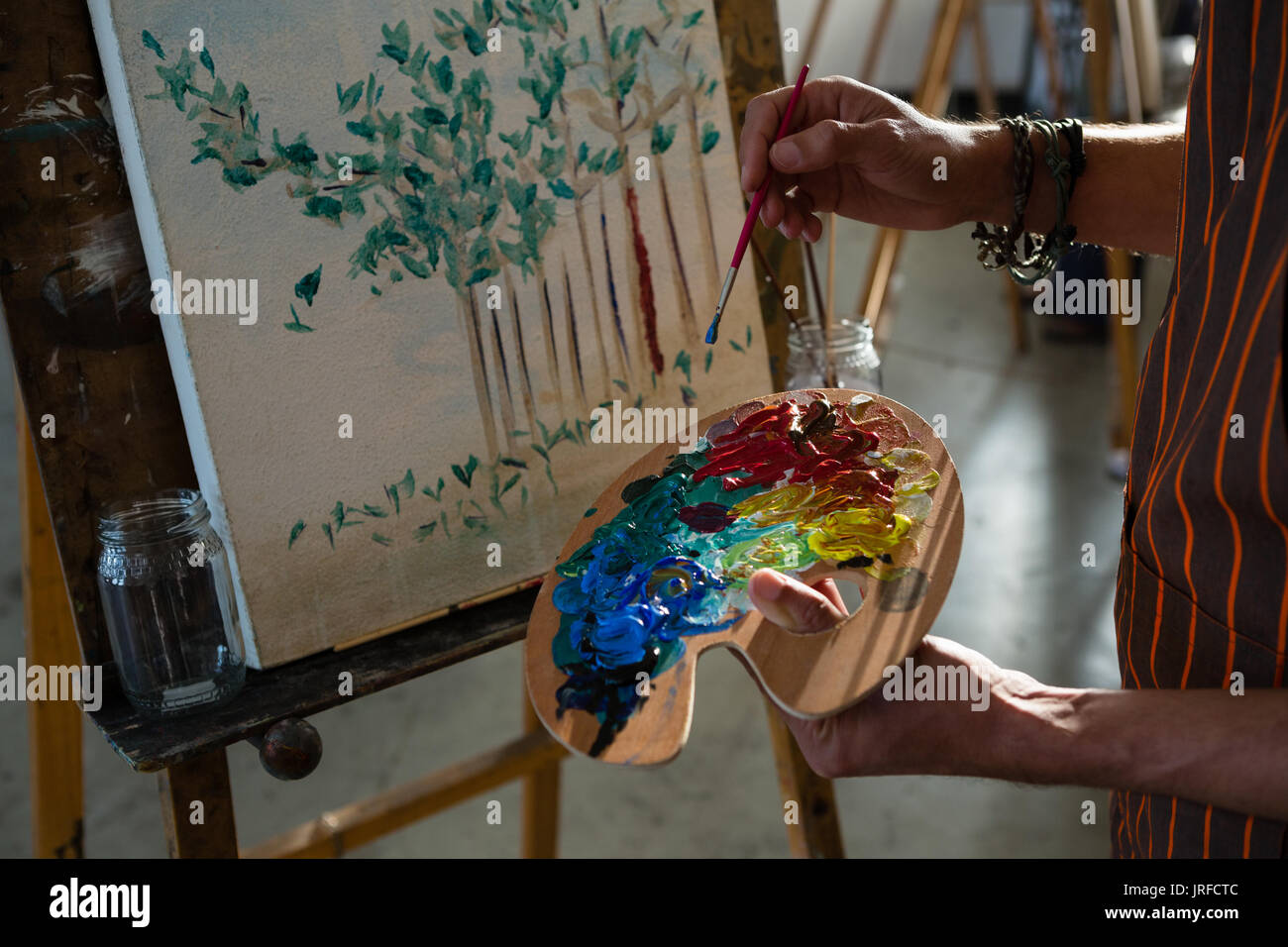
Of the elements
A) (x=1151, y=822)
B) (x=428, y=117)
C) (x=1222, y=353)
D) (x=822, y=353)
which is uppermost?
(x=428, y=117)

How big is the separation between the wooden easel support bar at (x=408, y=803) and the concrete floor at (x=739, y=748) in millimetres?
815

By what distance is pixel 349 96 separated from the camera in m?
1.07

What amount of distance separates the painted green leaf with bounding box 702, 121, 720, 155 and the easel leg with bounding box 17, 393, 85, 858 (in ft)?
2.55

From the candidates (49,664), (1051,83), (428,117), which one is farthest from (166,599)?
(1051,83)

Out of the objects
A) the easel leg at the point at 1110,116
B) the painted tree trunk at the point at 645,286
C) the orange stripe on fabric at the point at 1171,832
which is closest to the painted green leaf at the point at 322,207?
the painted tree trunk at the point at 645,286

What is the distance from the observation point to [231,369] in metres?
1.04

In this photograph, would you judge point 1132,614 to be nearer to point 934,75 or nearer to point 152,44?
point 152,44

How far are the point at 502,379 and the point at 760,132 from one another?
0.37m

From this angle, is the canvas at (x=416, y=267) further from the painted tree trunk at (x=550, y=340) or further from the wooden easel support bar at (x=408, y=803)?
the wooden easel support bar at (x=408, y=803)

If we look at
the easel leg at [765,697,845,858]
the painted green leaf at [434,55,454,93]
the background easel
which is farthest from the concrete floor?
the painted green leaf at [434,55,454,93]

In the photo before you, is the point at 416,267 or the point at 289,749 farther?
the point at 416,267
